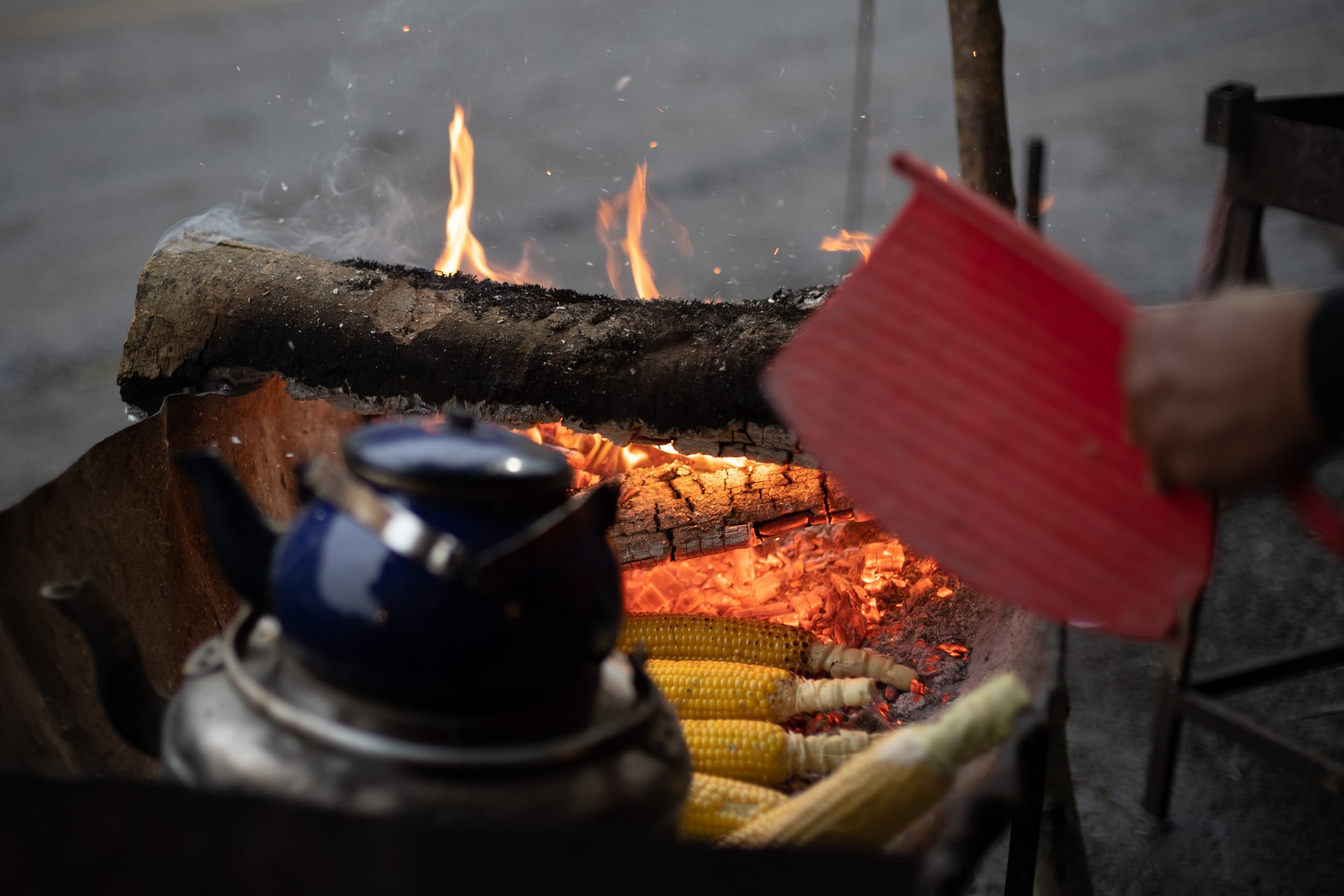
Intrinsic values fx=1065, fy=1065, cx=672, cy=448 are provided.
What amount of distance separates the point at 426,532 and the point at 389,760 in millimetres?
208

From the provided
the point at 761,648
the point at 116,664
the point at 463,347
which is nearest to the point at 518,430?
the point at 463,347

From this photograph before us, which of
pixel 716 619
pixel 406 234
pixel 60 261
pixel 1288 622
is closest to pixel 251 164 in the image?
pixel 60 261

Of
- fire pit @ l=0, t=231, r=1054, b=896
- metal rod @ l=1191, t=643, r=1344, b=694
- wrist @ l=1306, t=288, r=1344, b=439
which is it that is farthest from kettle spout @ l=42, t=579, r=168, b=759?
metal rod @ l=1191, t=643, r=1344, b=694

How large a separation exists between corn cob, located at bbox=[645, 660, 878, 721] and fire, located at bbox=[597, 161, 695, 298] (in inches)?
45.9

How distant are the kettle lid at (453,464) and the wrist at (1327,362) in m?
0.68

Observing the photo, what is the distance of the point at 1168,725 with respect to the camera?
2568 millimetres

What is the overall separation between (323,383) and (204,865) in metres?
1.51

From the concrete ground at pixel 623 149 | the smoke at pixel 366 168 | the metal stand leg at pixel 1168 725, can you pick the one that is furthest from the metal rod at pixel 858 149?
the metal stand leg at pixel 1168 725

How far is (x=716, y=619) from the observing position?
235 cm

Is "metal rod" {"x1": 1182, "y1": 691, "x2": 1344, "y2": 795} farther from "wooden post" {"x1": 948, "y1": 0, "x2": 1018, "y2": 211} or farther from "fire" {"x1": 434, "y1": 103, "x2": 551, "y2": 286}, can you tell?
"fire" {"x1": 434, "y1": 103, "x2": 551, "y2": 286}

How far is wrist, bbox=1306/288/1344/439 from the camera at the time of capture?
0.86 meters

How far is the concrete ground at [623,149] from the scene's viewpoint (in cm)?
342

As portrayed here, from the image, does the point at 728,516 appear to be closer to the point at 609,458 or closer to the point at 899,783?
the point at 609,458

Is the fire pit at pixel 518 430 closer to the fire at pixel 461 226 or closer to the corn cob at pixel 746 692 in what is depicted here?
the corn cob at pixel 746 692
